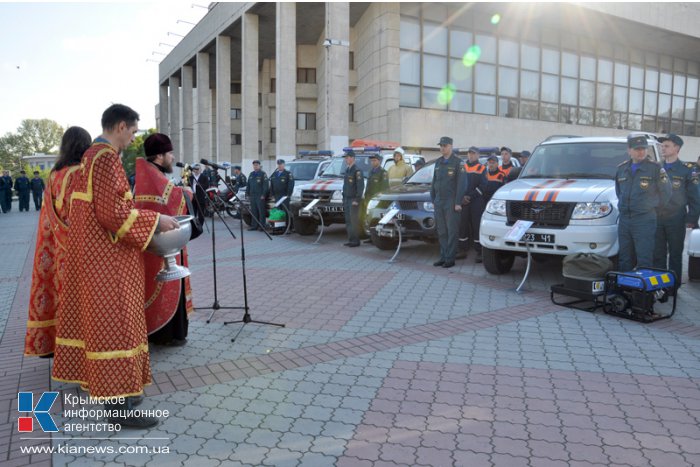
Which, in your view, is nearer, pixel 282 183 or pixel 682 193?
pixel 682 193

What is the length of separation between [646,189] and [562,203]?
3.61 ft

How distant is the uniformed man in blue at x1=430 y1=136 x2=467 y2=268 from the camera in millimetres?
9430

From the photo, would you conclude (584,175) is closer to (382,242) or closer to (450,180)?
(450,180)

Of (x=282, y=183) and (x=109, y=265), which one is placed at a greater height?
(x=282, y=183)

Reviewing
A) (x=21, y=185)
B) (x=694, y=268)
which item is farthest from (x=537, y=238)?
(x=21, y=185)

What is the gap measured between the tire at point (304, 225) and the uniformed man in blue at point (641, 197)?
8.69 metres

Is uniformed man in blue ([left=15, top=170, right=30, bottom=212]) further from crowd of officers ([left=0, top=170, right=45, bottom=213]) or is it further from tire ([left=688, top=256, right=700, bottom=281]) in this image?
tire ([left=688, top=256, right=700, bottom=281])

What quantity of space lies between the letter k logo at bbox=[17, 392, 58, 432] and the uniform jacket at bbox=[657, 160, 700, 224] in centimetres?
690

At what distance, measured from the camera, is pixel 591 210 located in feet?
23.9

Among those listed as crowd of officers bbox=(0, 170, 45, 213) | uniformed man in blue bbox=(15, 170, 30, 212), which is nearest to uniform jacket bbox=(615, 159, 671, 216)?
crowd of officers bbox=(0, 170, 45, 213)

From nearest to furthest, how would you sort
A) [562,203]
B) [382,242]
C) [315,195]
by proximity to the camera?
[562,203]
[382,242]
[315,195]

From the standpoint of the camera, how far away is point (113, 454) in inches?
134

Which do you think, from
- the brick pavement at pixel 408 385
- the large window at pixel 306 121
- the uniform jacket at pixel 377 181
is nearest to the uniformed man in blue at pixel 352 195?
the uniform jacket at pixel 377 181

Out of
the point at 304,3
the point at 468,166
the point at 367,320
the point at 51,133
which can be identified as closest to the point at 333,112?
the point at 304,3
